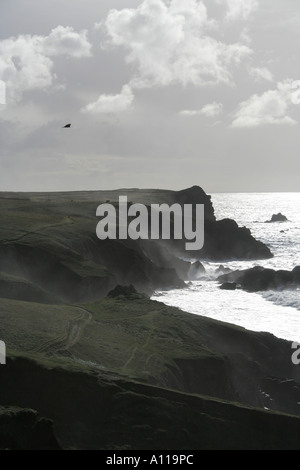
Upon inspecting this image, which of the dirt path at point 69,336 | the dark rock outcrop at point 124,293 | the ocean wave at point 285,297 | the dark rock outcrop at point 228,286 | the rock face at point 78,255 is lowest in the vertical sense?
the ocean wave at point 285,297

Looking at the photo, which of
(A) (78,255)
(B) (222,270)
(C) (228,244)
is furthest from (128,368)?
(C) (228,244)

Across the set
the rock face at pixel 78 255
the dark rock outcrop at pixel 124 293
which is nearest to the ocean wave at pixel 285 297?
the rock face at pixel 78 255

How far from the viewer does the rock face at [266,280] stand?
3359 inches

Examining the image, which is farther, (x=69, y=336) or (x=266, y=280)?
(x=266, y=280)

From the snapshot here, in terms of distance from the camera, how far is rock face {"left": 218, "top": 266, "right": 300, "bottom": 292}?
85312 mm

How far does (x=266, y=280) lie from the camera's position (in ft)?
283

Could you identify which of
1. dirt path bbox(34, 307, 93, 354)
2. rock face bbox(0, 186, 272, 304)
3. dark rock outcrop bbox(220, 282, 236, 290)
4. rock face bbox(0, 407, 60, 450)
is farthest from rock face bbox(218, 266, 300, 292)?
rock face bbox(0, 407, 60, 450)

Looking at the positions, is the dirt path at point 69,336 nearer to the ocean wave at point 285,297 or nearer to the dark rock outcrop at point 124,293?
the dark rock outcrop at point 124,293

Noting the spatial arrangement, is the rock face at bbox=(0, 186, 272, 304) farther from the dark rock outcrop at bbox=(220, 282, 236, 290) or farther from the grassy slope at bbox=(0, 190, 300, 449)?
the dark rock outcrop at bbox=(220, 282, 236, 290)

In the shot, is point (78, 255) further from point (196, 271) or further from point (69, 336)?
point (69, 336)

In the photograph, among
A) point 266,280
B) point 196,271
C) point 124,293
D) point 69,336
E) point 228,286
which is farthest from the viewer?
point 196,271
